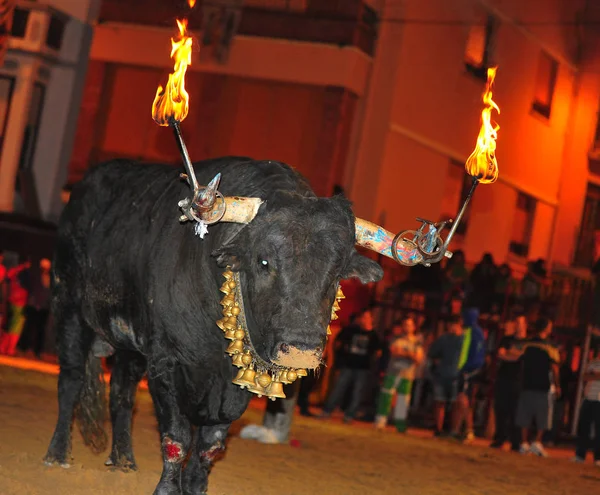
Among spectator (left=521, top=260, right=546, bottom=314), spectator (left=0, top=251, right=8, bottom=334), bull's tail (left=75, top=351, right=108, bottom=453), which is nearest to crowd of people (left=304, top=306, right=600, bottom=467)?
spectator (left=521, top=260, right=546, bottom=314)

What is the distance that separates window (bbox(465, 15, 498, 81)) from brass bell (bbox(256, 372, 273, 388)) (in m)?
20.7

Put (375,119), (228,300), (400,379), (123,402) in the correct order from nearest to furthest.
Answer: (228,300) < (123,402) < (400,379) < (375,119)

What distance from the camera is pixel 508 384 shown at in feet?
54.9

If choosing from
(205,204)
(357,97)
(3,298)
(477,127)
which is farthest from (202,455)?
(477,127)

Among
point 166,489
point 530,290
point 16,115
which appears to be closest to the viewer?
point 166,489

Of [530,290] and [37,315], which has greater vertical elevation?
[530,290]

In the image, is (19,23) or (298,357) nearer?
(298,357)

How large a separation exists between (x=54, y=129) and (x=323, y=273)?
896 inches

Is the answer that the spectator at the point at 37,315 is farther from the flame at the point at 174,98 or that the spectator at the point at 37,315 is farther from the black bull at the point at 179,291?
the flame at the point at 174,98

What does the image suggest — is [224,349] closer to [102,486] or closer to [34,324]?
[102,486]

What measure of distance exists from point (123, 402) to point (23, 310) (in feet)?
38.2

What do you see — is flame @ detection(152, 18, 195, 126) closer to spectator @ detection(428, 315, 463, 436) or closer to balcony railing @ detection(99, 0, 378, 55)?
spectator @ detection(428, 315, 463, 436)

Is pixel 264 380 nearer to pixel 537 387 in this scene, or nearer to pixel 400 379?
pixel 537 387

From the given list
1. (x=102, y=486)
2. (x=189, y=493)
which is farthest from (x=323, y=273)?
(x=102, y=486)
